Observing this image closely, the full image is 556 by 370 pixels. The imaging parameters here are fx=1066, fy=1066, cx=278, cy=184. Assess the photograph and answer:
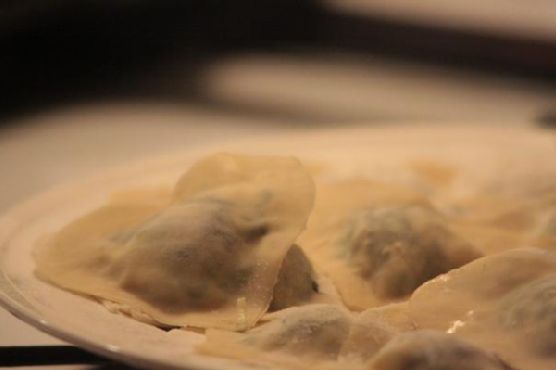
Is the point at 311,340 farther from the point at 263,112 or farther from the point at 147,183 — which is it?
the point at 263,112

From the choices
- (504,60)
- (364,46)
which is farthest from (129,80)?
(504,60)

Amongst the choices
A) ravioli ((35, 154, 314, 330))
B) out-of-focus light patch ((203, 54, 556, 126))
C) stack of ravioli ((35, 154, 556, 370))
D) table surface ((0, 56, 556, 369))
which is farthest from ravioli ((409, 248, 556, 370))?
out-of-focus light patch ((203, 54, 556, 126))

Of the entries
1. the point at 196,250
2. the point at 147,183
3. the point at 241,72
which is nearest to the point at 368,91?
the point at 241,72

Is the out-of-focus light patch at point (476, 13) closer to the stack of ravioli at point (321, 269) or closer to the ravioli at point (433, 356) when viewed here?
the stack of ravioli at point (321, 269)

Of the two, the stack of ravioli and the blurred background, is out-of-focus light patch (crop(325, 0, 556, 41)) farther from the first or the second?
the stack of ravioli

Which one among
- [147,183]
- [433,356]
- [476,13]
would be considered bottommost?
[476,13]

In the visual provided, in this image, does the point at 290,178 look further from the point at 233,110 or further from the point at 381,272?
the point at 233,110
